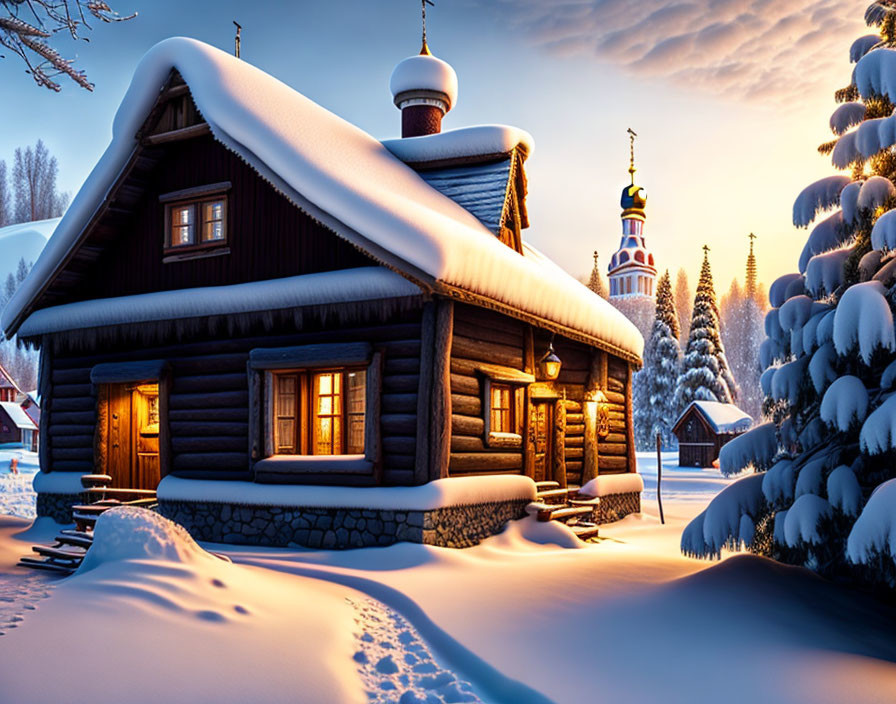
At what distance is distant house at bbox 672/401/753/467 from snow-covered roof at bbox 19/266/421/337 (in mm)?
26749

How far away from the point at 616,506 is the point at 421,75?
9.95m

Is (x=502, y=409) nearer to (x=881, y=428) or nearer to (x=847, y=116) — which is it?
(x=847, y=116)

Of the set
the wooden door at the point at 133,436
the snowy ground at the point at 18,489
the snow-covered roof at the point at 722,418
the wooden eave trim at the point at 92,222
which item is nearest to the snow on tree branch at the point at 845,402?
the wooden eave trim at the point at 92,222

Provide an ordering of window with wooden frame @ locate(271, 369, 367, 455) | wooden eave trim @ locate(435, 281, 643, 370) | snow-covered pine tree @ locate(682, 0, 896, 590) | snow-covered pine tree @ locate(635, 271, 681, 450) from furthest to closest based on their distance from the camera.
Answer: snow-covered pine tree @ locate(635, 271, 681, 450) → window with wooden frame @ locate(271, 369, 367, 455) → wooden eave trim @ locate(435, 281, 643, 370) → snow-covered pine tree @ locate(682, 0, 896, 590)

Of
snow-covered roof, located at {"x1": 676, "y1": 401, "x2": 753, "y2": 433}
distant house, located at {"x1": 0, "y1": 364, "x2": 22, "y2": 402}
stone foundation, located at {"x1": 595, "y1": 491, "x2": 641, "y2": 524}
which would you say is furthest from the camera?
distant house, located at {"x1": 0, "y1": 364, "x2": 22, "y2": 402}

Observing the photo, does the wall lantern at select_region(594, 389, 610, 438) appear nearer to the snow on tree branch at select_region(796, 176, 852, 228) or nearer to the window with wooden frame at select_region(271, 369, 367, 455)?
the window with wooden frame at select_region(271, 369, 367, 455)

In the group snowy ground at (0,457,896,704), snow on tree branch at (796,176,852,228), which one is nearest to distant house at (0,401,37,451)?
snowy ground at (0,457,896,704)

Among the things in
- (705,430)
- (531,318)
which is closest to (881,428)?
(531,318)

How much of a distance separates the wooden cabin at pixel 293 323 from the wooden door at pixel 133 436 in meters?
0.04

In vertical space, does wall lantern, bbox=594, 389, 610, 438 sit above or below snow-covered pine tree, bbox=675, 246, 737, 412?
below

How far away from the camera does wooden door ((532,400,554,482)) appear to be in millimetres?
14805

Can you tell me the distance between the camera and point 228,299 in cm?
1189

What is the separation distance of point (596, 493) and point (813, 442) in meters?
8.08

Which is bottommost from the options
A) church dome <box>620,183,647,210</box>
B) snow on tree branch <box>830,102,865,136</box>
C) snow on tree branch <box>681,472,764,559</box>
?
snow on tree branch <box>681,472,764,559</box>
